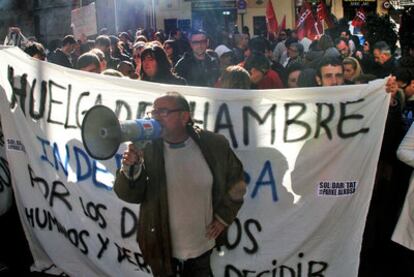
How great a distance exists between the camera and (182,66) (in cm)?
695

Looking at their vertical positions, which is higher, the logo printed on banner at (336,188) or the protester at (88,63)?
the protester at (88,63)

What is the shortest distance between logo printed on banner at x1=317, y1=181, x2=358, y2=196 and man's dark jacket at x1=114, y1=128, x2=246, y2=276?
0.72 metres

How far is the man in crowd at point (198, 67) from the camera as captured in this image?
686 centimetres

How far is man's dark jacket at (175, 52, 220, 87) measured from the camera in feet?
22.4

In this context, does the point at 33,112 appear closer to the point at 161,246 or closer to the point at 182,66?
the point at 161,246

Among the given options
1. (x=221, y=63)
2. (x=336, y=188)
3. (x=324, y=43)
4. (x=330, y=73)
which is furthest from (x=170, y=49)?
(x=336, y=188)

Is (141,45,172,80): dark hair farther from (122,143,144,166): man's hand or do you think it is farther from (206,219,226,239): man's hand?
(122,143,144,166): man's hand

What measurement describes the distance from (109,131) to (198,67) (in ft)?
14.6

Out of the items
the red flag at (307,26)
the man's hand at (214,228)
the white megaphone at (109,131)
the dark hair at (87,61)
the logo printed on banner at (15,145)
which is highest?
the red flag at (307,26)

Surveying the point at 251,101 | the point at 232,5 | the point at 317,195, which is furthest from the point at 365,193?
the point at 232,5

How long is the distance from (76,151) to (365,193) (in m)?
1.79

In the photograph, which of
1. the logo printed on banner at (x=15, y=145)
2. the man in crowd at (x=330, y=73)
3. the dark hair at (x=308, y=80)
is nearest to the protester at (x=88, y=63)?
the logo printed on banner at (x=15, y=145)

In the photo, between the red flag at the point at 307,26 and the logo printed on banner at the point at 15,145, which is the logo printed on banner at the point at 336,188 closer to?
the logo printed on banner at the point at 15,145

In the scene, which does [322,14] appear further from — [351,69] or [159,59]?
[159,59]
